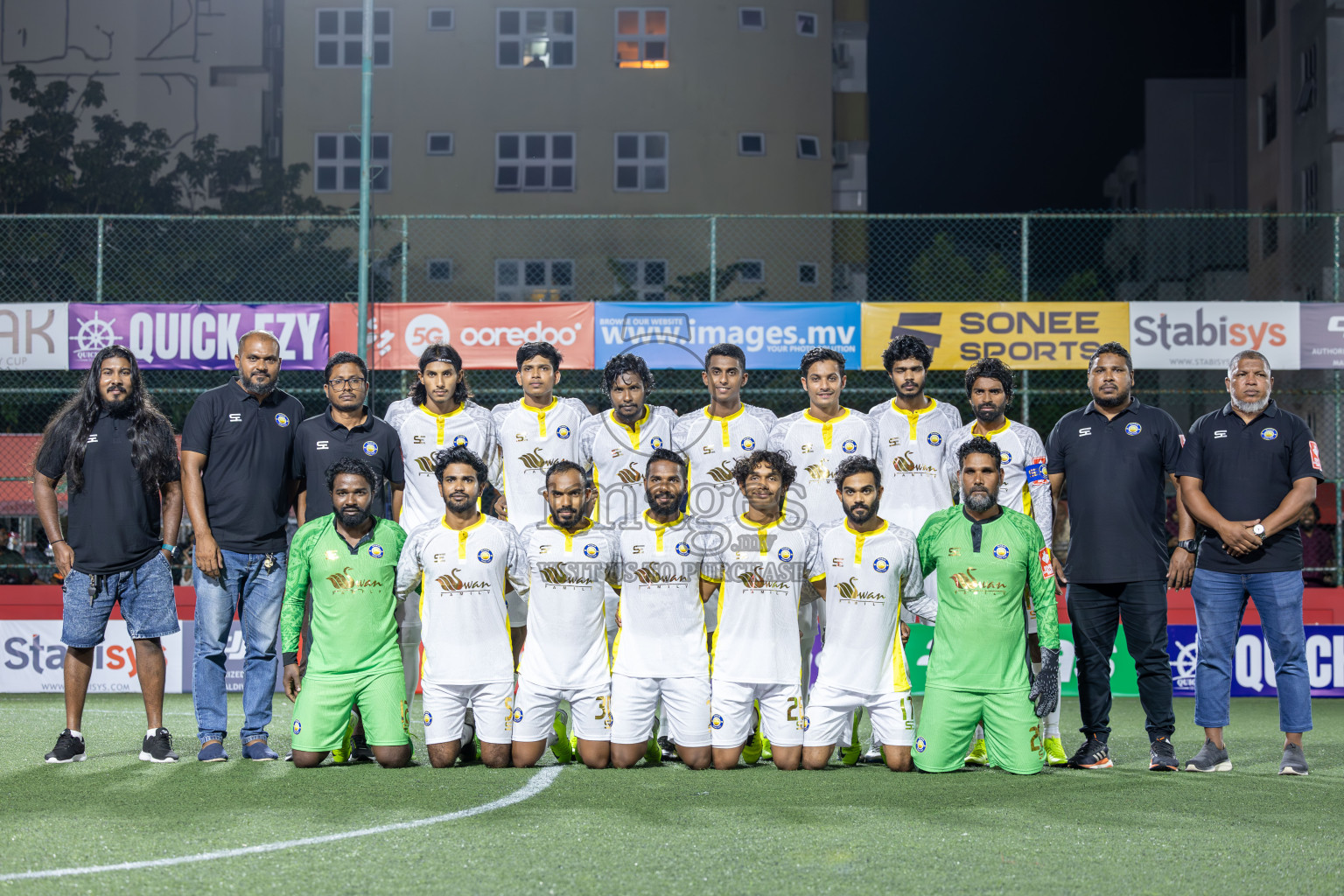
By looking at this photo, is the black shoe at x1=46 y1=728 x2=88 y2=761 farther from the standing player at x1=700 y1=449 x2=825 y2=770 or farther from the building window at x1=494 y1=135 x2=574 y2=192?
the building window at x1=494 y1=135 x2=574 y2=192

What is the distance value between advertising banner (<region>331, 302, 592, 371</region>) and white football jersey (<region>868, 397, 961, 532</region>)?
590 centimetres

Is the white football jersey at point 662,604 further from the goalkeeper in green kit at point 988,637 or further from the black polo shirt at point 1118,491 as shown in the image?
the black polo shirt at point 1118,491

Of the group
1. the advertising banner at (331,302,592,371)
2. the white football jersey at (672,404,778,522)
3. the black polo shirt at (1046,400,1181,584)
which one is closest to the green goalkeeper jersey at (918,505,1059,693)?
the black polo shirt at (1046,400,1181,584)

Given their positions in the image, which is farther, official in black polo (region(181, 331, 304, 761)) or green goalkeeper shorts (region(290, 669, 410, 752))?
official in black polo (region(181, 331, 304, 761))

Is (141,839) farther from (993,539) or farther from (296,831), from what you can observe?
(993,539)

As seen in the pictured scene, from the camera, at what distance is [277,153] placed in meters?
30.1

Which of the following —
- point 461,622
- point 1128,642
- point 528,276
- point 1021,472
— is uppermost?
point 528,276

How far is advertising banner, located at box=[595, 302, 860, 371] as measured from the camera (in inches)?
508

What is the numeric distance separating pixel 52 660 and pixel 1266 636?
346 inches

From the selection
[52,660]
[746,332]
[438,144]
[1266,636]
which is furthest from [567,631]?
[438,144]

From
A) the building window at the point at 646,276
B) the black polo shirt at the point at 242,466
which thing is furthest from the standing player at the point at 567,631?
the building window at the point at 646,276

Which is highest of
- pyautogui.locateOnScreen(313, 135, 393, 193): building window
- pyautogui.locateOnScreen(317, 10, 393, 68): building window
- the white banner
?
pyautogui.locateOnScreen(317, 10, 393, 68): building window

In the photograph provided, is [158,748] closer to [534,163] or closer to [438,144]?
[534,163]

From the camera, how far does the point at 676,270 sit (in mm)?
27453
